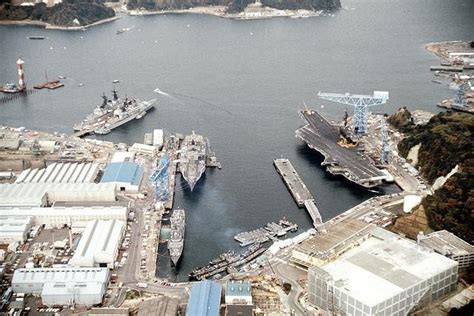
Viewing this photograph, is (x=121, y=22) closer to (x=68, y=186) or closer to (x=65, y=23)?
(x=65, y=23)

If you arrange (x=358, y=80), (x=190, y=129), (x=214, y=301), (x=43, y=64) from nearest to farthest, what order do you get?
(x=214, y=301) < (x=190, y=129) < (x=358, y=80) < (x=43, y=64)

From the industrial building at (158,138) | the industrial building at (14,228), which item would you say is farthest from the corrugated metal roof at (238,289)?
the industrial building at (158,138)

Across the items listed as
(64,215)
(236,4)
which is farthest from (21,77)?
(236,4)

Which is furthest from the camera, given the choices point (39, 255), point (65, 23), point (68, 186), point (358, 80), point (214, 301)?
point (65, 23)

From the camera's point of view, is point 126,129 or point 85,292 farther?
point 126,129

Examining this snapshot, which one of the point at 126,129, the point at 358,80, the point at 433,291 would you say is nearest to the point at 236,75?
the point at 358,80

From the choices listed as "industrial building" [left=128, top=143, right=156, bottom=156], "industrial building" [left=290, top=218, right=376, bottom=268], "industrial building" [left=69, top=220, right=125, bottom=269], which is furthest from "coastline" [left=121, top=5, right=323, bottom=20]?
"industrial building" [left=290, top=218, right=376, bottom=268]
